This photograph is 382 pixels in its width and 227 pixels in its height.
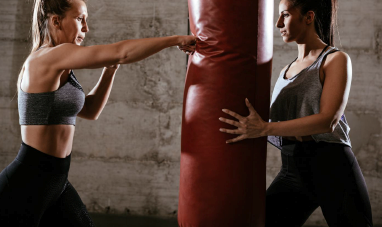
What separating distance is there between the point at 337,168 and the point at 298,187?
0.21 metres

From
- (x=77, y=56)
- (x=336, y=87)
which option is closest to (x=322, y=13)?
(x=336, y=87)

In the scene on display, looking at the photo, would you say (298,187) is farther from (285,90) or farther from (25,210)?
(25,210)

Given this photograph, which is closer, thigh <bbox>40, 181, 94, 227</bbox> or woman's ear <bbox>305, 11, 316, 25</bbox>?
thigh <bbox>40, 181, 94, 227</bbox>

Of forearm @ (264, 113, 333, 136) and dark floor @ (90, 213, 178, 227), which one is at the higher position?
forearm @ (264, 113, 333, 136)

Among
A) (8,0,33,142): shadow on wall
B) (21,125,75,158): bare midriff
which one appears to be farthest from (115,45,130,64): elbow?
(8,0,33,142): shadow on wall

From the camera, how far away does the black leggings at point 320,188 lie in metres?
1.42

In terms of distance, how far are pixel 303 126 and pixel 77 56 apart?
37.4 inches

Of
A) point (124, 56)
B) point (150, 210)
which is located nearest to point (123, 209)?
point (150, 210)

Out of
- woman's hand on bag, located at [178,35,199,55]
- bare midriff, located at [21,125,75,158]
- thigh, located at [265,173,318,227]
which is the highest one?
woman's hand on bag, located at [178,35,199,55]

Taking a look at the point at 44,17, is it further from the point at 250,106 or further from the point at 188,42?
the point at 250,106

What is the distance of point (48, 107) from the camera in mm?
1409

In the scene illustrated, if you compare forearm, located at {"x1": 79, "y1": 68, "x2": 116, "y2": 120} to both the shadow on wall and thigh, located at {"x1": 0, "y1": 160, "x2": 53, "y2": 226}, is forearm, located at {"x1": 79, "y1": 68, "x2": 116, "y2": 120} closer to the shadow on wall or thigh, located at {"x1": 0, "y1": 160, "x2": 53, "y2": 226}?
thigh, located at {"x1": 0, "y1": 160, "x2": 53, "y2": 226}

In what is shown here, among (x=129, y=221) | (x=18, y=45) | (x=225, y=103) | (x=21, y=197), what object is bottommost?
(x=129, y=221)

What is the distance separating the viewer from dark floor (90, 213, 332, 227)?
314 centimetres
